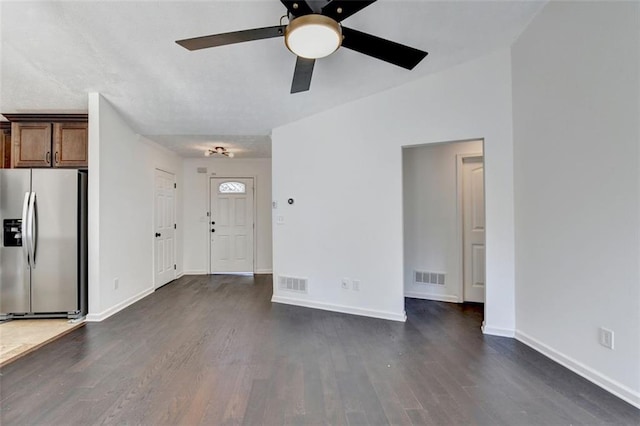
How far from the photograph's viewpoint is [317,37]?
1.83 meters

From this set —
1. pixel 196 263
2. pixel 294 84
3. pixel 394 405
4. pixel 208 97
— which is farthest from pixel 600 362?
pixel 196 263

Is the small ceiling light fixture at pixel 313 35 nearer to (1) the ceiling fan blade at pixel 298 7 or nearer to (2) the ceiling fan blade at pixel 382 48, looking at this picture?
(1) the ceiling fan blade at pixel 298 7

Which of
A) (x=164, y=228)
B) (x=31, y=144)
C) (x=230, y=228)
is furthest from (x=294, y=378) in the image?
(x=230, y=228)

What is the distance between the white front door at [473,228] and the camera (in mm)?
4258

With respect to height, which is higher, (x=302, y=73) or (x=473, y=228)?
(x=302, y=73)

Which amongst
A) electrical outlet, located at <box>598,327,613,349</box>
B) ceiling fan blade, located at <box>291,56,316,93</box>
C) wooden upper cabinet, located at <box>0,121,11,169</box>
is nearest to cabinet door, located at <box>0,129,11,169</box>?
wooden upper cabinet, located at <box>0,121,11,169</box>

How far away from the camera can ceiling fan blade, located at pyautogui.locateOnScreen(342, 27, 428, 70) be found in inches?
77.6

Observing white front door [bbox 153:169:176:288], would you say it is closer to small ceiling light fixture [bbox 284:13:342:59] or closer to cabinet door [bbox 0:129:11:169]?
cabinet door [bbox 0:129:11:169]

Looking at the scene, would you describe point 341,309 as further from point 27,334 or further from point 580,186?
A: point 27,334

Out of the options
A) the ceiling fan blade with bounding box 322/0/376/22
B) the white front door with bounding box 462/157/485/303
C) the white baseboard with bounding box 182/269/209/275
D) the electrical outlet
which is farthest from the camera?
the white baseboard with bounding box 182/269/209/275

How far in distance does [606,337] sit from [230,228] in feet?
18.7

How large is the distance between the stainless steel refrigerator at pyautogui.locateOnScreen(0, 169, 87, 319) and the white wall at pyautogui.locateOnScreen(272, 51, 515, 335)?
234 centimetres

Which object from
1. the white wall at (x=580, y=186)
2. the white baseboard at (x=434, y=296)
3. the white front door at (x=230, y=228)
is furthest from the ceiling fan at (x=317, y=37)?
the white front door at (x=230, y=228)

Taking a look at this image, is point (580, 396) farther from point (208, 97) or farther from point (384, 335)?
point (208, 97)
